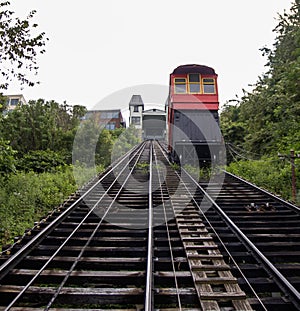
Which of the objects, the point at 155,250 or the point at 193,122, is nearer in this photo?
the point at 155,250

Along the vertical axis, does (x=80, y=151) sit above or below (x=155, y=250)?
above

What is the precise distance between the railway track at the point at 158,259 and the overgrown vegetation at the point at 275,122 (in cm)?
345

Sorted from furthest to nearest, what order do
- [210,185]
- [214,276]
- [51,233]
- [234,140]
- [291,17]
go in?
1. [234,140]
2. [291,17]
3. [210,185]
4. [51,233]
5. [214,276]

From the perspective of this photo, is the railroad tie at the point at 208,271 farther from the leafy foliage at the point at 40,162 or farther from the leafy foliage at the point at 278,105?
the leafy foliage at the point at 40,162

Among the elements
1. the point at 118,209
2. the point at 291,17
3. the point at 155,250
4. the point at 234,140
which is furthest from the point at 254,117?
the point at 155,250

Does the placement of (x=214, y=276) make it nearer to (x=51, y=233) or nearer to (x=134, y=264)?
(x=134, y=264)

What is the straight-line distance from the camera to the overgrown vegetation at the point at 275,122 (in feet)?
32.1

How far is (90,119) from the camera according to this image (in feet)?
52.3

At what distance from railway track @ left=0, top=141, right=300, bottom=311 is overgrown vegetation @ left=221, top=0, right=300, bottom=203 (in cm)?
345

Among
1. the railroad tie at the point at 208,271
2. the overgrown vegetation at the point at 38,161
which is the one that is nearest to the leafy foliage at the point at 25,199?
the overgrown vegetation at the point at 38,161

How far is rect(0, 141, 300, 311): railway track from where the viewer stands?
294 cm

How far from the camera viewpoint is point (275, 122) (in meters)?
12.8

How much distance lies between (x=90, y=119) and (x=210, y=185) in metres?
9.26

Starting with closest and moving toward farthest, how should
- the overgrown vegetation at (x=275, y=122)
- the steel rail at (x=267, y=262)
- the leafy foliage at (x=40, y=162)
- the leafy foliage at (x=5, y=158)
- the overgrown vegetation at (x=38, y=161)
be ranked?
1. the steel rail at (x=267, y=262)
2. the overgrown vegetation at (x=38, y=161)
3. the leafy foliage at (x=5, y=158)
4. the overgrown vegetation at (x=275, y=122)
5. the leafy foliage at (x=40, y=162)
